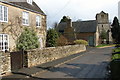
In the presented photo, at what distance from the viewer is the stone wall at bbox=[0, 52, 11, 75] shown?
392 inches

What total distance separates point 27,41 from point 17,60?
594 centimetres

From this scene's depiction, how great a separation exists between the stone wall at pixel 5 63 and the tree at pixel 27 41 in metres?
6.41

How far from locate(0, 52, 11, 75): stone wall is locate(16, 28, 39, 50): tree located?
252 inches

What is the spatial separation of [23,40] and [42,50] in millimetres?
3998

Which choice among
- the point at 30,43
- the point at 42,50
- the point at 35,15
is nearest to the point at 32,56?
the point at 42,50

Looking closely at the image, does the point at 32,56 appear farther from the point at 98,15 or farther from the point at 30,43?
the point at 98,15

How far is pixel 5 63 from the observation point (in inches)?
406

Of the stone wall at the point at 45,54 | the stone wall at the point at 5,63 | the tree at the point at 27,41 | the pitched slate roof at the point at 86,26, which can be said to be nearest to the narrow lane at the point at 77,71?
the stone wall at the point at 45,54

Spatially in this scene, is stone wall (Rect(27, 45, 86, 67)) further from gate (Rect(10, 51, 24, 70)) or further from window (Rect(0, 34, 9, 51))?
window (Rect(0, 34, 9, 51))

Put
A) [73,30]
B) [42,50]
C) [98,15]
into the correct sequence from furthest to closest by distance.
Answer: [98,15] < [73,30] < [42,50]

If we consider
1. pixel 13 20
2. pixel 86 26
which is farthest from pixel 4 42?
pixel 86 26

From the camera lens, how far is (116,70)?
775 cm

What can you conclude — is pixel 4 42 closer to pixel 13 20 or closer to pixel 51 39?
pixel 13 20

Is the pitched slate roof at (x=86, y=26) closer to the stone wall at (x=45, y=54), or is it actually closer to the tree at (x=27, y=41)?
the stone wall at (x=45, y=54)
